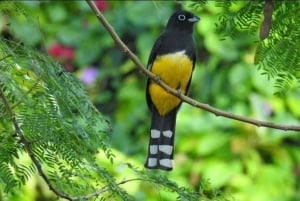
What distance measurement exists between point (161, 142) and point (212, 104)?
1921 mm

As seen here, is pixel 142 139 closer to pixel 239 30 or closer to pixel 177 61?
pixel 177 61

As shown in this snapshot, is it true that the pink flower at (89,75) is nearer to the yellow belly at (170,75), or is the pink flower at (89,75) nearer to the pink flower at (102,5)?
the pink flower at (102,5)

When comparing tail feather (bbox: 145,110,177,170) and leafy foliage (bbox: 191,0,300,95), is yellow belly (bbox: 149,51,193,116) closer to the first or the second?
tail feather (bbox: 145,110,177,170)

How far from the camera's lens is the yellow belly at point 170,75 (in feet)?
9.48

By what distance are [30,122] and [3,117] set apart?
0.10 m

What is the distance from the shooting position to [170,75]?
2.89 metres

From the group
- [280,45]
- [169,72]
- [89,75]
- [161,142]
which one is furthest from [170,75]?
[89,75]

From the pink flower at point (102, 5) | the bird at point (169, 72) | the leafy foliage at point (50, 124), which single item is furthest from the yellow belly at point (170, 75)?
the pink flower at point (102, 5)

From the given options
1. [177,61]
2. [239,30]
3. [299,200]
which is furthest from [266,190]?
[239,30]

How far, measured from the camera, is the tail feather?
2.62 metres

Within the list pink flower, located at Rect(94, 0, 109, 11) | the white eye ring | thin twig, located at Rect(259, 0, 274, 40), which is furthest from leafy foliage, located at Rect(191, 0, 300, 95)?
pink flower, located at Rect(94, 0, 109, 11)

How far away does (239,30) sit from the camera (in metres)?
2.34

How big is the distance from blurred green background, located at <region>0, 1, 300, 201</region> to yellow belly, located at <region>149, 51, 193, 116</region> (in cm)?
118

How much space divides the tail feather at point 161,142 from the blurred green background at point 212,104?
1245mm
